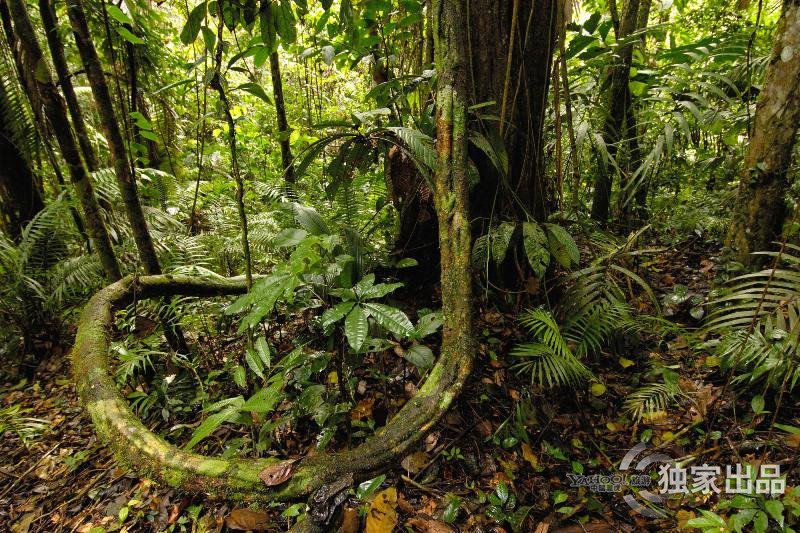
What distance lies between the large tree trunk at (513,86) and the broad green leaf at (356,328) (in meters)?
1.21

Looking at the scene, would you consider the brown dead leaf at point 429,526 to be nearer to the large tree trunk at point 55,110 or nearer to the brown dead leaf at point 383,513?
the brown dead leaf at point 383,513

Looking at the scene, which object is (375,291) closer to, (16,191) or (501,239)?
(501,239)

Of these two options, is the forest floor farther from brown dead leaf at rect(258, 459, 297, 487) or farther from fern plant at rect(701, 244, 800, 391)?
brown dead leaf at rect(258, 459, 297, 487)

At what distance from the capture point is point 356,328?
1532 millimetres

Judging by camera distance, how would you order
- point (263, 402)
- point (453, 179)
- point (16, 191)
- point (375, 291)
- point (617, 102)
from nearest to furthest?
point (263, 402), point (375, 291), point (453, 179), point (617, 102), point (16, 191)

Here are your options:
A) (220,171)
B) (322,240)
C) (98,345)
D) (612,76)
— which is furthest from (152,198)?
(612,76)

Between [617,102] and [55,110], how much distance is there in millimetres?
4143

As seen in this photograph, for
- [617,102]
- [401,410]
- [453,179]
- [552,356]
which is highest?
[617,102]

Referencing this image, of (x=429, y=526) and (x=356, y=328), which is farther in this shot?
(x=429, y=526)

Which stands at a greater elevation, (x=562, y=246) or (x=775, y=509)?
(x=562, y=246)

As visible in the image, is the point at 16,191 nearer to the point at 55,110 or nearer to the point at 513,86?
the point at 55,110

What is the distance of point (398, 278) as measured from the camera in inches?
115

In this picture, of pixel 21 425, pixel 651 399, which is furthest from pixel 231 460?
pixel 21 425

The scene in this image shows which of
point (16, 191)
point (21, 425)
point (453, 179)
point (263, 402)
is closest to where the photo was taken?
point (263, 402)
